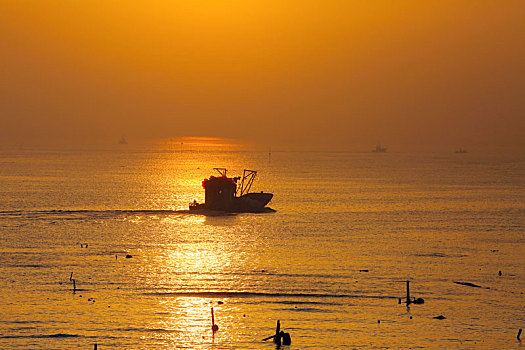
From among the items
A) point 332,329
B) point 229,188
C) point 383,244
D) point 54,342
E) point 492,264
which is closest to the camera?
point 54,342

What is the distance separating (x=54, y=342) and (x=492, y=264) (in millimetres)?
63404

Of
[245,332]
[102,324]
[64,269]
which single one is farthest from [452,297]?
[64,269]

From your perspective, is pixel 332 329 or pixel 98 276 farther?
pixel 98 276

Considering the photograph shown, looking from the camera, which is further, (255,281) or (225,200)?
(225,200)

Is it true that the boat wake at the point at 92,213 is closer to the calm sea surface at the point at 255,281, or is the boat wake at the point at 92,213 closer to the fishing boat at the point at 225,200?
the calm sea surface at the point at 255,281

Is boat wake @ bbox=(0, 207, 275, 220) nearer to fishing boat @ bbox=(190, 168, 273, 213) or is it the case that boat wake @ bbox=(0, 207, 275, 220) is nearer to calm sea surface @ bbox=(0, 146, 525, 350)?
calm sea surface @ bbox=(0, 146, 525, 350)

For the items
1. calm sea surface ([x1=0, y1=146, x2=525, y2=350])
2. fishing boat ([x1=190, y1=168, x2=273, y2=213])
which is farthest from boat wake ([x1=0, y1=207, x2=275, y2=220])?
fishing boat ([x1=190, y1=168, x2=273, y2=213])

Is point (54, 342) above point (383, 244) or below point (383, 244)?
below

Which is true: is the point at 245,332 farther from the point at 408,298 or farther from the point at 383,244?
the point at 383,244

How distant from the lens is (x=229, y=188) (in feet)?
533

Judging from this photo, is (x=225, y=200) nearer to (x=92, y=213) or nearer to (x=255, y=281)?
(x=92, y=213)

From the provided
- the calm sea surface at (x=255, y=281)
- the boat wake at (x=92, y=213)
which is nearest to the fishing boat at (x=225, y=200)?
the boat wake at (x=92, y=213)

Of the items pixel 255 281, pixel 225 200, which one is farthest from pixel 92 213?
pixel 255 281

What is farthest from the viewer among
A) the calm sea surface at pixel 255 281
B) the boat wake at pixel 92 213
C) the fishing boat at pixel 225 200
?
the fishing boat at pixel 225 200
